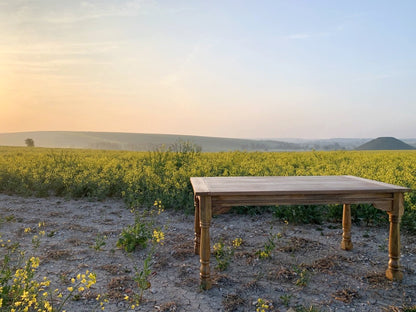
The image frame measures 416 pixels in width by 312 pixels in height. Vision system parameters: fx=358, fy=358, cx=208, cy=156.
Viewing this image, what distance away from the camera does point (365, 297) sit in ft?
12.7

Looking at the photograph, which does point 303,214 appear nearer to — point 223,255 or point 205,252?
point 223,255

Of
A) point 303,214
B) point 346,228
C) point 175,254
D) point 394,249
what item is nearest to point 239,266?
point 175,254

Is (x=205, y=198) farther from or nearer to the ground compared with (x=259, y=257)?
farther from the ground

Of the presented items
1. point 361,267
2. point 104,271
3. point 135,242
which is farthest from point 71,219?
point 361,267

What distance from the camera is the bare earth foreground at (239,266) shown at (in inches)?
147

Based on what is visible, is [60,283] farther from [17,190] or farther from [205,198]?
[17,190]

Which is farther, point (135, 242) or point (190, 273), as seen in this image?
point (135, 242)

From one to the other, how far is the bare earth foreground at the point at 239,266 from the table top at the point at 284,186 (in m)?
1.03

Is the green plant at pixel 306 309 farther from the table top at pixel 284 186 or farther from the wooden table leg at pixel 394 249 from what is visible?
the wooden table leg at pixel 394 249

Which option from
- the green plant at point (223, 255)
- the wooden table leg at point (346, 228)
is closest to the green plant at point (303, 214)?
the wooden table leg at point (346, 228)

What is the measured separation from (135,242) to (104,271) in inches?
31.0

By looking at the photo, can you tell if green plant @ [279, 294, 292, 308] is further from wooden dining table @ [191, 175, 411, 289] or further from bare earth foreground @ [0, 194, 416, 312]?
wooden dining table @ [191, 175, 411, 289]

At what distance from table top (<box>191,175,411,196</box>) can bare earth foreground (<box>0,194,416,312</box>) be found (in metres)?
1.03

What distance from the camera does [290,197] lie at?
3.93m
